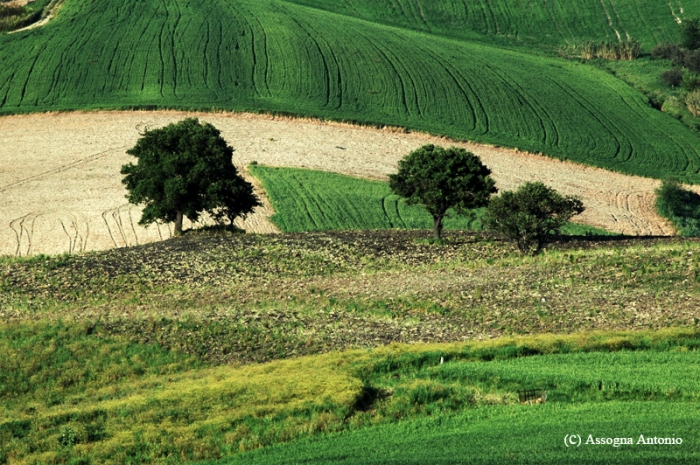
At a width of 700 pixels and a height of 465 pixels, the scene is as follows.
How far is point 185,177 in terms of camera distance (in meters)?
70.0

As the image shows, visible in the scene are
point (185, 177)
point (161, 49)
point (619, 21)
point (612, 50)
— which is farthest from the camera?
point (619, 21)

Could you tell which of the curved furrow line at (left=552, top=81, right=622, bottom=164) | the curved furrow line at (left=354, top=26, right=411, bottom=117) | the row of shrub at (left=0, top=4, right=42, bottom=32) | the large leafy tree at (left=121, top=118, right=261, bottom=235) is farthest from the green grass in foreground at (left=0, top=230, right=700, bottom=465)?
the row of shrub at (left=0, top=4, right=42, bottom=32)

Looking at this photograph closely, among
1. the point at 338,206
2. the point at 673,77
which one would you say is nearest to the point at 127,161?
the point at 338,206

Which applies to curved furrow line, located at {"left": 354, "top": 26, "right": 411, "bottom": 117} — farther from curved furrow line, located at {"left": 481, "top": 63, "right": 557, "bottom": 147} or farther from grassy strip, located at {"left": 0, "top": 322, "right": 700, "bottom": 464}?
grassy strip, located at {"left": 0, "top": 322, "right": 700, "bottom": 464}

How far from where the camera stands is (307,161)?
94188mm

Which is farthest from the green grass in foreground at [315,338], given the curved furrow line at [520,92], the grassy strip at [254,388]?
the curved furrow line at [520,92]

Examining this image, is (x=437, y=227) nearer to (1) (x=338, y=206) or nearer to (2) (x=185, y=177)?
(1) (x=338, y=206)

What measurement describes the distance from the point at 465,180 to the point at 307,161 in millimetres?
29650

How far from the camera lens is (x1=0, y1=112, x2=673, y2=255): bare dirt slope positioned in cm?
7656

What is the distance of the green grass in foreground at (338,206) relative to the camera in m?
78.5

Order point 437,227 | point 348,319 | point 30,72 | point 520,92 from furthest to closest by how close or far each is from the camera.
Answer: point 520,92 < point 30,72 < point 437,227 < point 348,319

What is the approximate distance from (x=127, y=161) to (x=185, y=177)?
906 inches

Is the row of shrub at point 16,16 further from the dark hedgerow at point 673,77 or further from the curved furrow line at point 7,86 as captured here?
the dark hedgerow at point 673,77

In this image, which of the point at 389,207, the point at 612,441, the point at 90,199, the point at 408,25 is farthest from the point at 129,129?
the point at 612,441
